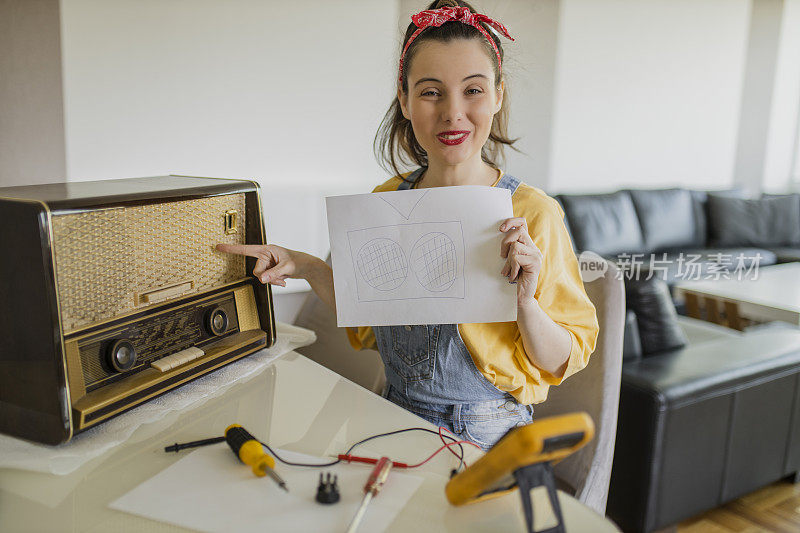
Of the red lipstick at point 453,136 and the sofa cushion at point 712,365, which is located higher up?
the red lipstick at point 453,136

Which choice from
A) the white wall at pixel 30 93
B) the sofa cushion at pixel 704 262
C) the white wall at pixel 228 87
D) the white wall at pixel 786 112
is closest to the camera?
the white wall at pixel 30 93

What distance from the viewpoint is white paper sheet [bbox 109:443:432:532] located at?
0.63 metres

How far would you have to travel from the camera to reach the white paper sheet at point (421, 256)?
35.0 inches

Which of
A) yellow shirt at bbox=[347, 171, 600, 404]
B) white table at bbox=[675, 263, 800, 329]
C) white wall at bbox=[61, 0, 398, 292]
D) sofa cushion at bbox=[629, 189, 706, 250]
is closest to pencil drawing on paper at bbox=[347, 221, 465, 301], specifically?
yellow shirt at bbox=[347, 171, 600, 404]

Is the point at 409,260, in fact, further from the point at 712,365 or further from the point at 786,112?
the point at 786,112

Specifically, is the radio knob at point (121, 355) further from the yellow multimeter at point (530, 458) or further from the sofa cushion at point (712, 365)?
the sofa cushion at point (712, 365)

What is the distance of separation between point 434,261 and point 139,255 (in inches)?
17.4

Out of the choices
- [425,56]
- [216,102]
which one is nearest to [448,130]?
[425,56]

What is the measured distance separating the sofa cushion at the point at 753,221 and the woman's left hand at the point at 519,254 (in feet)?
15.0

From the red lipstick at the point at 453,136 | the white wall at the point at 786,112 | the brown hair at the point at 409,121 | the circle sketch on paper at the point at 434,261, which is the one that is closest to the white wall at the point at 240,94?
the brown hair at the point at 409,121

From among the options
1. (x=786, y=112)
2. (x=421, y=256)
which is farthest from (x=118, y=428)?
(x=786, y=112)

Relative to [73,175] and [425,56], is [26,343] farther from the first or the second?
[73,175]

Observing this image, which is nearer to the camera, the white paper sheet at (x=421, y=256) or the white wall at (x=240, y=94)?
the white paper sheet at (x=421, y=256)

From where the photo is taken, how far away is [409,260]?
92cm
